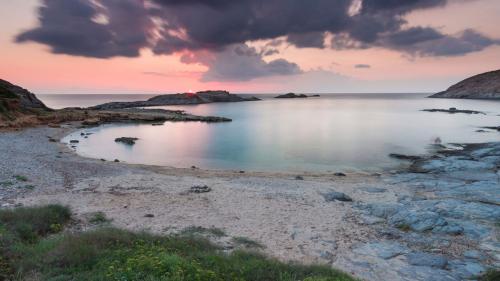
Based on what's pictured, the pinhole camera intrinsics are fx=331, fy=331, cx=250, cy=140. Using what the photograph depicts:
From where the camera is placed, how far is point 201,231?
1595 cm

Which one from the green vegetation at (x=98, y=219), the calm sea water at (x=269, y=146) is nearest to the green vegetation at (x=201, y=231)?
the green vegetation at (x=98, y=219)

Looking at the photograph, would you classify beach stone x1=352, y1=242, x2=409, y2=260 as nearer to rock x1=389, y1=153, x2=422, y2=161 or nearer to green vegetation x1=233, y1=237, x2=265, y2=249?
green vegetation x1=233, y1=237, x2=265, y2=249

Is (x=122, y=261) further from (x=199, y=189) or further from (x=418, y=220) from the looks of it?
(x=418, y=220)

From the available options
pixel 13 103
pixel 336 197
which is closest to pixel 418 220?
pixel 336 197

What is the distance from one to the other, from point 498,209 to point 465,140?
41215mm

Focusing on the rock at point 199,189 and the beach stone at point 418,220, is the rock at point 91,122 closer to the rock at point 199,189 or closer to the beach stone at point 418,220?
the rock at point 199,189

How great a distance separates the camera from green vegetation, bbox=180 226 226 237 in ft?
51.0

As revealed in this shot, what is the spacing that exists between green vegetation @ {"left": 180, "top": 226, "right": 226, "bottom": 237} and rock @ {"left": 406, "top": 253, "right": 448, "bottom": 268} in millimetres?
8265

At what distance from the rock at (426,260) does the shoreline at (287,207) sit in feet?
0.43

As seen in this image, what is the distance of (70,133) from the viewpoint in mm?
58562

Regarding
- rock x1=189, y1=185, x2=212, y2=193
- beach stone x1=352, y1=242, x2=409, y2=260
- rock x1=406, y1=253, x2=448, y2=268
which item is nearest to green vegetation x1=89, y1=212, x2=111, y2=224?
rock x1=189, y1=185, x2=212, y2=193

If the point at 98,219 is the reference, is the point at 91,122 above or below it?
above

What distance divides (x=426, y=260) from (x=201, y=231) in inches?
389

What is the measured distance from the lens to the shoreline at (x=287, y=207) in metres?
14.2
